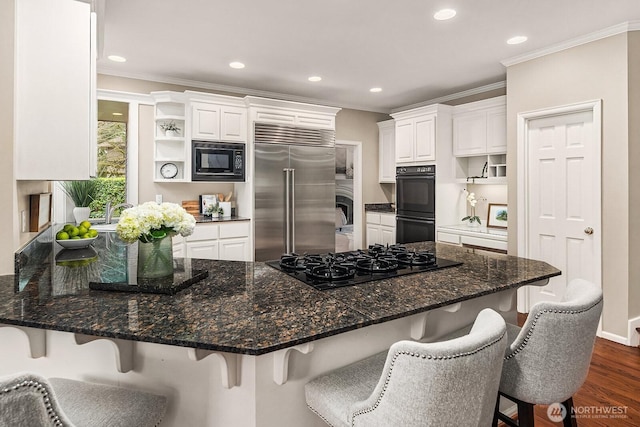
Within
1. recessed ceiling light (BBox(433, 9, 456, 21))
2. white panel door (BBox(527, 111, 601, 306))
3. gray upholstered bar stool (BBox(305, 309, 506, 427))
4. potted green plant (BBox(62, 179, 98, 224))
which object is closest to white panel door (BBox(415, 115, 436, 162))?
white panel door (BBox(527, 111, 601, 306))

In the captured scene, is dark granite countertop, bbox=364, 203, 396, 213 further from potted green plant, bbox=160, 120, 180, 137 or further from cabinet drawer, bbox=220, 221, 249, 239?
potted green plant, bbox=160, 120, 180, 137

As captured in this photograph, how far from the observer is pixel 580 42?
10.8 feet

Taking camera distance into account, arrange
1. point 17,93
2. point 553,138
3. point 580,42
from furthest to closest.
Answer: point 553,138, point 580,42, point 17,93

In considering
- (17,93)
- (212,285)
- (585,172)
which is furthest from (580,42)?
(17,93)

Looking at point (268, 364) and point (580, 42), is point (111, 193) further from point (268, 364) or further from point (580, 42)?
point (580, 42)

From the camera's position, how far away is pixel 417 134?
16.5 feet

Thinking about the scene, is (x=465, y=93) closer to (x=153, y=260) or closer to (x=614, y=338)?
(x=614, y=338)

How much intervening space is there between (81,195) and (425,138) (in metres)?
4.03

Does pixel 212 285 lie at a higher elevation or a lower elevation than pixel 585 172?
lower

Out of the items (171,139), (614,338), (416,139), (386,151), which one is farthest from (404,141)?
(614,338)

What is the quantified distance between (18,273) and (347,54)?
10.5 feet

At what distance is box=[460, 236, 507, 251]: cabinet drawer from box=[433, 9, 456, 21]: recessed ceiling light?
92.8 inches

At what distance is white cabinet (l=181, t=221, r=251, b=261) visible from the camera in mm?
4270

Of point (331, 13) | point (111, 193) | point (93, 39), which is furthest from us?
point (111, 193)
